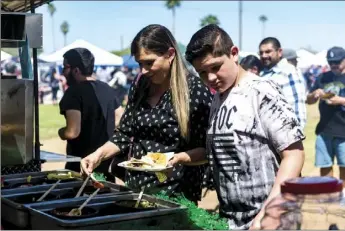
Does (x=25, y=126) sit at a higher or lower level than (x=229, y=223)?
higher

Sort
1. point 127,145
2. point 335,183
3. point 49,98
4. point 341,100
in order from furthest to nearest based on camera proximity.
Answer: point 49,98 → point 341,100 → point 127,145 → point 335,183

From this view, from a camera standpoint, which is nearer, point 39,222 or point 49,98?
point 39,222

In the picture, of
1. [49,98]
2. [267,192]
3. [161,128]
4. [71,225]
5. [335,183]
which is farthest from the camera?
[49,98]

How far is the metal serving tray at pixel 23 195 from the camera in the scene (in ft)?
7.57

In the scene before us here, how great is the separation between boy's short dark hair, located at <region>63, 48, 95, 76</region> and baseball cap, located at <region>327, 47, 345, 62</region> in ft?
8.98

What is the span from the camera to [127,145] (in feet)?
10.1

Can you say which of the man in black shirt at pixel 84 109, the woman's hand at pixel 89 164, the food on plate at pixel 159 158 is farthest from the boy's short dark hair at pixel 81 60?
the food on plate at pixel 159 158

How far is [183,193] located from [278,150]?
84 cm

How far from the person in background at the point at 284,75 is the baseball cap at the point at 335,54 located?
1.47 feet

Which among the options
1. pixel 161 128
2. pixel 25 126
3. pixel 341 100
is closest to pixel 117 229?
pixel 161 128

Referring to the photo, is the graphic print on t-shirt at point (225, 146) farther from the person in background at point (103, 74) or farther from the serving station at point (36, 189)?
the person in background at point (103, 74)

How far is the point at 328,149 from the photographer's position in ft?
21.0

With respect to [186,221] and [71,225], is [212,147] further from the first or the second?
[71,225]

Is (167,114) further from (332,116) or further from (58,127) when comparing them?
(58,127)
